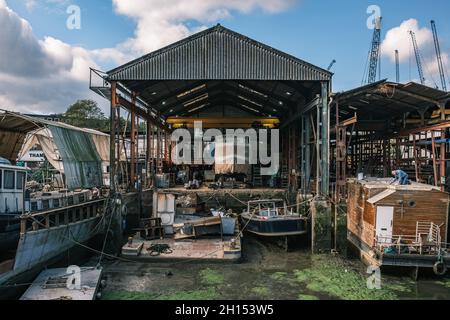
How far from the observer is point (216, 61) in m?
17.5

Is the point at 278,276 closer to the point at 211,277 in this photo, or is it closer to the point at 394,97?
the point at 211,277

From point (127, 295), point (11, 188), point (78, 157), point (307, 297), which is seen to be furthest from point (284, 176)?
point (11, 188)

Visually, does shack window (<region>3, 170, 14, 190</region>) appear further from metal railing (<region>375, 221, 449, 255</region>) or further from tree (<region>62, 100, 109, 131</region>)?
tree (<region>62, 100, 109, 131</region>)

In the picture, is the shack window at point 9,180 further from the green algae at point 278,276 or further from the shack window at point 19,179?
the green algae at point 278,276

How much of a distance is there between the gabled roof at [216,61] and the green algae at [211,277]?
30.7ft

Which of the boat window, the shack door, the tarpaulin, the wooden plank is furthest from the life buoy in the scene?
the tarpaulin

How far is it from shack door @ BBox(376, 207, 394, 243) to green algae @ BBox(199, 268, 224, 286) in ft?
21.0

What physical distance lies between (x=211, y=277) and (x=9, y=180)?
28.8 feet

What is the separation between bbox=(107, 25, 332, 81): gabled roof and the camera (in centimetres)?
1742

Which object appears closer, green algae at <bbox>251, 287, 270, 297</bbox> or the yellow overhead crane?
green algae at <bbox>251, 287, 270, 297</bbox>

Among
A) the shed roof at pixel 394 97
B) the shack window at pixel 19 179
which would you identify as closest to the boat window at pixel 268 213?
the shed roof at pixel 394 97

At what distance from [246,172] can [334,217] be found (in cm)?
1199

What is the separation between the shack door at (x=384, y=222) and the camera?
13.5 meters

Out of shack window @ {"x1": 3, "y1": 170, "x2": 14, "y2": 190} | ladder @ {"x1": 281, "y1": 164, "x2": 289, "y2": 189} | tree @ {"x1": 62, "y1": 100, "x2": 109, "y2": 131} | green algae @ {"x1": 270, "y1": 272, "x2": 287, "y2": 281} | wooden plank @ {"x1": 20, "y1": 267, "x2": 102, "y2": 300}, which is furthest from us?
tree @ {"x1": 62, "y1": 100, "x2": 109, "y2": 131}
